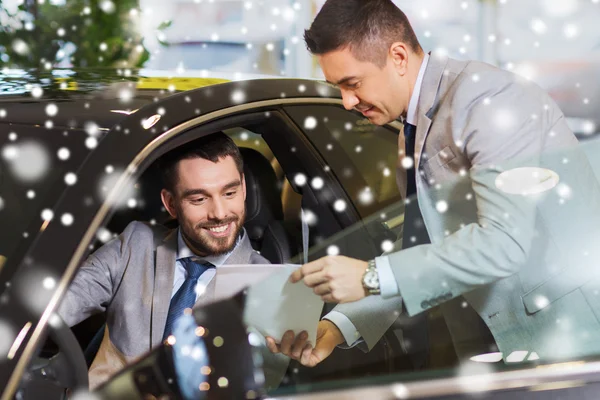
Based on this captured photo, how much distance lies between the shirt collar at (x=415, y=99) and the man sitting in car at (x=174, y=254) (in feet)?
1.45

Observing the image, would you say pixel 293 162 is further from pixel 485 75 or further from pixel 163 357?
pixel 163 357

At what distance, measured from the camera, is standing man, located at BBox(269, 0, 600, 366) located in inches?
51.3

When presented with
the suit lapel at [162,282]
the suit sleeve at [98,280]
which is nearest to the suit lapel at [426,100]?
the suit lapel at [162,282]

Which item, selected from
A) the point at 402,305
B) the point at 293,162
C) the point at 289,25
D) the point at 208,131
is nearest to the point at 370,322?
the point at 402,305

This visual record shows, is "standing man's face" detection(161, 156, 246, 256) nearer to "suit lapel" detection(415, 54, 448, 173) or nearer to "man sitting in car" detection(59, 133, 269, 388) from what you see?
"man sitting in car" detection(59, 133, 269, 388)

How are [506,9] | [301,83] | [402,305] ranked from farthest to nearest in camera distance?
1. [506,9]
2. [301,83]
3. [402,305]

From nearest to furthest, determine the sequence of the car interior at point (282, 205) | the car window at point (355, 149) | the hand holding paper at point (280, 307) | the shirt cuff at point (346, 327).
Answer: the hand holding paper at point (280, 307) < the shirt cuff at point (346, 327) < the car interior at point (282, 205) < the car window at point (355, 149)

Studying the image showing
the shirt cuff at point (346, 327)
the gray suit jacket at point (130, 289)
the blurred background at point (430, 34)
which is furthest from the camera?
the blurred background at point (430, 34)

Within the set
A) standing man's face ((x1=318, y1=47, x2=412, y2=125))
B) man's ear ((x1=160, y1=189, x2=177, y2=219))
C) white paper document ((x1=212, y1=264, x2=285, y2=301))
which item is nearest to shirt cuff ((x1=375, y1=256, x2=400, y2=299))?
white paper document ((x1=212, y1=264, x2=285, y2=301))

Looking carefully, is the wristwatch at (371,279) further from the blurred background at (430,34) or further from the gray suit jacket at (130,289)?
the blurred background at (430,34)

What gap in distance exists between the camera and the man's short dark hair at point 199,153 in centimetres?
172

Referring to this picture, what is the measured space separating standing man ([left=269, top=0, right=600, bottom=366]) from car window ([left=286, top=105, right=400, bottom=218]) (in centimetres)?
38

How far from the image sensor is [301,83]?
1901 mm

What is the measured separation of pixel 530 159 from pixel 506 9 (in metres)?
3.25
